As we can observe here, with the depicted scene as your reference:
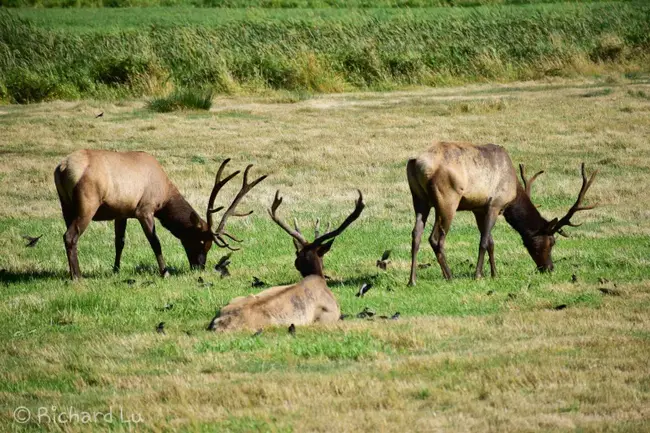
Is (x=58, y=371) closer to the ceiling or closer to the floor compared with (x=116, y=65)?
closer to the ceiling

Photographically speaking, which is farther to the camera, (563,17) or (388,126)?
(563,17)

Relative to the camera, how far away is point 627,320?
11039 millimetres

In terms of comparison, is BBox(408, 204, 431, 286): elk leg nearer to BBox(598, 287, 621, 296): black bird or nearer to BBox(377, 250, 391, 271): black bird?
BBox(377, 250, 391, 271): black bird

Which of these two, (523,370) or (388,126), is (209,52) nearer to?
(388,126)

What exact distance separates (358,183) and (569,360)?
41.3 feet

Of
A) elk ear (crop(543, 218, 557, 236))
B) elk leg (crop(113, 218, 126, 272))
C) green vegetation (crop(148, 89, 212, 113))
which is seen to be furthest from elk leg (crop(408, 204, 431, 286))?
green vegetation (crop(148, 89, 212, 113))

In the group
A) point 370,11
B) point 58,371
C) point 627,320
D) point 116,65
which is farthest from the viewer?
point 370,11

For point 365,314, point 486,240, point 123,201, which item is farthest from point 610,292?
point 123,201

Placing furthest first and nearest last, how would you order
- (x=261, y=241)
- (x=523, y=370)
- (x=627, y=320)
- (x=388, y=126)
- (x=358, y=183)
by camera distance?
(x=388, y=126), (x=358, y=183), (x=261, y=241), (x=627, y=320), (x=523, y=370)

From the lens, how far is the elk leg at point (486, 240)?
14195mm

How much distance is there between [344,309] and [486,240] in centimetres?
305

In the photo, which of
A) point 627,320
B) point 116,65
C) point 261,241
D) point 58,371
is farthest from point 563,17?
point 58,371

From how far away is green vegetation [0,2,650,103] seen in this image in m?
33.4
